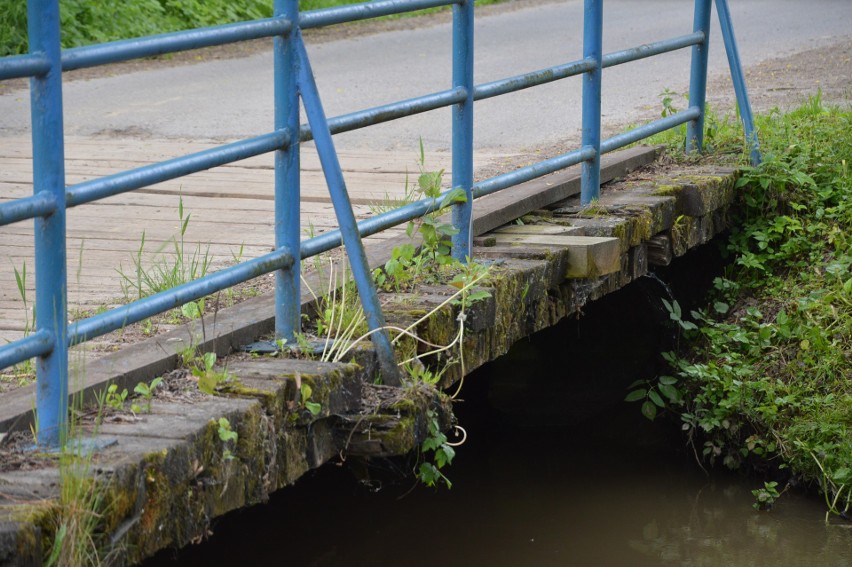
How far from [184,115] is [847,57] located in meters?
6.22

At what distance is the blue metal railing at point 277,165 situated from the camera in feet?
8.93

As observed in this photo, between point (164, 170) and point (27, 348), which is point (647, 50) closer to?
point (164, 170)

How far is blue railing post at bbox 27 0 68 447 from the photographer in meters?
2.69

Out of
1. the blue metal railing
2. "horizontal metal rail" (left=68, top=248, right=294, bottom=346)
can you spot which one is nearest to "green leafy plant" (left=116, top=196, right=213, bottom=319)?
"horizontal metal rail" (left=68, top=248, right=294, bottom=346)

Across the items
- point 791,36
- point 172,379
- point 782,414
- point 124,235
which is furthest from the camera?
point 791,36

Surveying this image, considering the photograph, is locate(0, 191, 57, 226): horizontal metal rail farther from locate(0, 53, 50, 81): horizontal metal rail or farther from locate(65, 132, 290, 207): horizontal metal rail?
locate(0, 53, 50, 81): horizontal metal rail

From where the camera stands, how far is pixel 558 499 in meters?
6.36

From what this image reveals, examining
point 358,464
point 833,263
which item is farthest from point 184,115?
point 358,464

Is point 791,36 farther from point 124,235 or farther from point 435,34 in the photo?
point 124,235

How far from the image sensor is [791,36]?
43.5 feet

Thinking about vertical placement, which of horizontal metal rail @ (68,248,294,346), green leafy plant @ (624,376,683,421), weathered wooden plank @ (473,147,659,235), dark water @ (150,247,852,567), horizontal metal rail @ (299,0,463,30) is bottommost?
dark water @ (150,247,852,567)

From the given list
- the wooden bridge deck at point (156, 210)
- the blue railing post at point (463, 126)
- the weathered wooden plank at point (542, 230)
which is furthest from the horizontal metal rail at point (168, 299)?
the weathered wooden plank at point (542, 230)

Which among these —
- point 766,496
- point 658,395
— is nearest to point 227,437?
point 766,496

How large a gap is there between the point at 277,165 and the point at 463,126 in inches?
43.1
